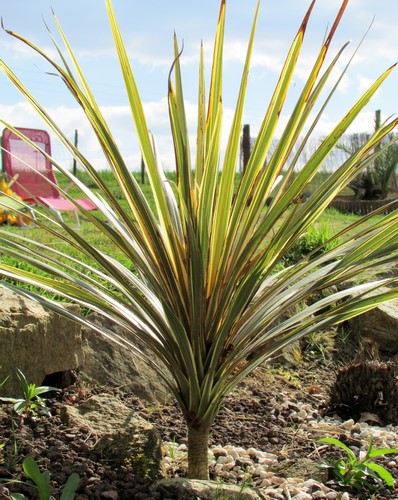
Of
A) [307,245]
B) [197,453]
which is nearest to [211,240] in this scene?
[197,453]

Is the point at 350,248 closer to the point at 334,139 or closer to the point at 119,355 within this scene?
the point at 334,139

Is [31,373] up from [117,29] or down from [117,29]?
down

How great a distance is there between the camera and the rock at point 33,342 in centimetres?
269

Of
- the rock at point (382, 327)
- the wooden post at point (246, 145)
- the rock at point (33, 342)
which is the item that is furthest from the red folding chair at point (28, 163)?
the rock at point (33, 342)

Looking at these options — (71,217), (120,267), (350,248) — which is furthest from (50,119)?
(71,217)

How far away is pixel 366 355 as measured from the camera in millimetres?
3414

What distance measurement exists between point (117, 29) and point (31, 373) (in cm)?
155

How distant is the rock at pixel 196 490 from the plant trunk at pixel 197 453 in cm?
8

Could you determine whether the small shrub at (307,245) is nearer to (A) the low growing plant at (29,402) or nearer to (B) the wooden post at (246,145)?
(A) the low growing plant at (29,402)

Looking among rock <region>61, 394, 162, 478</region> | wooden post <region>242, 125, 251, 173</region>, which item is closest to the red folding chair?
wooden post <region>242, 125, 251, 173</region>

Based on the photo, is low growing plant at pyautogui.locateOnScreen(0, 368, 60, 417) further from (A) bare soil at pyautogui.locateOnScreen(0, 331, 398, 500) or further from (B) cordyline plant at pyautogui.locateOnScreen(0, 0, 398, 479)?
(B) cordyline plant at pyautogui.locateOnScreen(0, 0, 398, 479)

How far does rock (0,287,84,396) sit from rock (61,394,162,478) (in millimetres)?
433

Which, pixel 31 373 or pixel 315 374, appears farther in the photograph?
pixel 315 374

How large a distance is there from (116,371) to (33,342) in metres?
0.52
